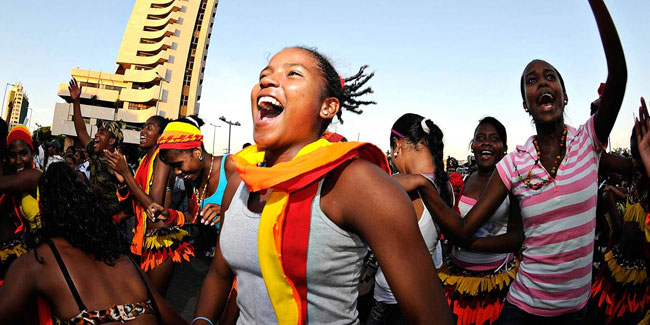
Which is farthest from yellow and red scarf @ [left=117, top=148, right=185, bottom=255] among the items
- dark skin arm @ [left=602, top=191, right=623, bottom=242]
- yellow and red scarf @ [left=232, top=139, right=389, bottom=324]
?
dark skin arm @ [left=602, top=191, right=623, bottom=242]

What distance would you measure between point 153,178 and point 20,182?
1130mm

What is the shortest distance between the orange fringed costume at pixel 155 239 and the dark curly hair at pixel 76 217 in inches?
58.9

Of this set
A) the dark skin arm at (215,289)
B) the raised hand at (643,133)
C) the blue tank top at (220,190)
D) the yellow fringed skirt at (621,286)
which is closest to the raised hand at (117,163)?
the blue tank top at (220,190)

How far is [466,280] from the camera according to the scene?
335cm

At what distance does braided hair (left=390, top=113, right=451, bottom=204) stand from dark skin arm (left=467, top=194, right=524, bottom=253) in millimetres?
463

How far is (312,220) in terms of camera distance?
1.39 metres

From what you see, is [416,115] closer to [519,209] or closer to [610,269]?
[519,209]

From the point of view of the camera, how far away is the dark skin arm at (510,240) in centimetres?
260

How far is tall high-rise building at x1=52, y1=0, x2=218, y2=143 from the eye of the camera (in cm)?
5394

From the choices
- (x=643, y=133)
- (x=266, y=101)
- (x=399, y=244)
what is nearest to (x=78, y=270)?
(x=266, y=101)

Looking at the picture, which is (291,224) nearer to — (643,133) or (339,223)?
(339,223)

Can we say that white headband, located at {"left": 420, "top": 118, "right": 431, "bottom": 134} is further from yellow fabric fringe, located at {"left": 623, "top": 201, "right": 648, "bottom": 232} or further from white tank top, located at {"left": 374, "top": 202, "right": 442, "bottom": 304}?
yellow fabric fringe, located at {"left": 623, "top": 201, "right": 648, "bottom": 232}

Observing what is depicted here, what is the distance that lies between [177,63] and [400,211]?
63.8 meters

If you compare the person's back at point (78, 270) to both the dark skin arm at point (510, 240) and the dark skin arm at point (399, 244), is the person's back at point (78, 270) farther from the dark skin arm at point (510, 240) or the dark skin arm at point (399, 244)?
the dark skin arm at point (510, 240)
